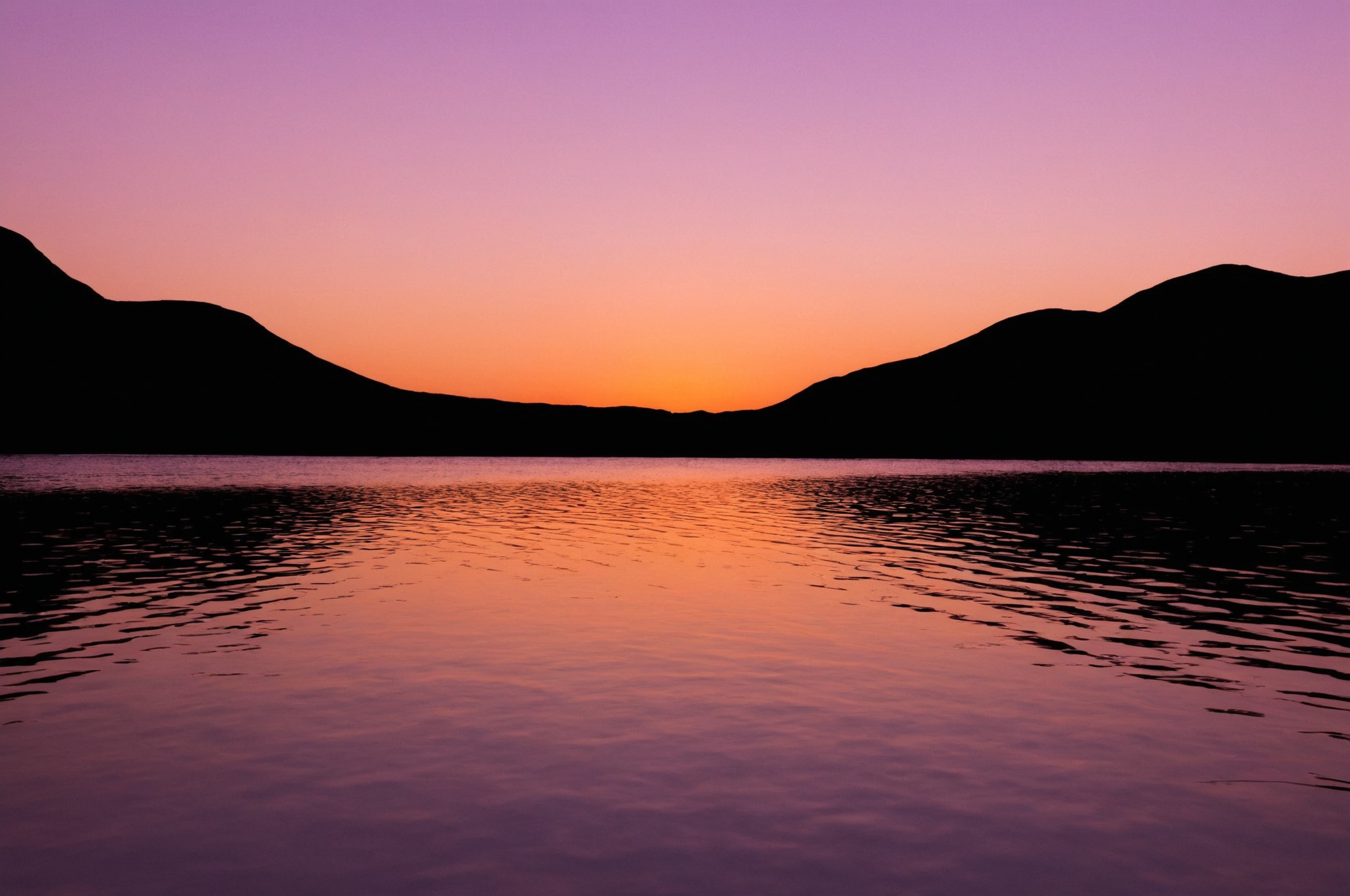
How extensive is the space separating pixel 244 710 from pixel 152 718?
142 cm

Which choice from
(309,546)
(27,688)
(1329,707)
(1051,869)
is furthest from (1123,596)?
(309,546)

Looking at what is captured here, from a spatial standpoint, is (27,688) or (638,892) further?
(27,688)

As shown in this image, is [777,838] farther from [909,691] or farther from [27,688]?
[27,688]

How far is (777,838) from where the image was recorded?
37.0ft

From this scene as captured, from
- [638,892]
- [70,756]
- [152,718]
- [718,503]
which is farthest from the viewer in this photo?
[718,503]

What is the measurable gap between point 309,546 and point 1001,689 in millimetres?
35738

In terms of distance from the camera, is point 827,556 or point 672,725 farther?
point 827,556

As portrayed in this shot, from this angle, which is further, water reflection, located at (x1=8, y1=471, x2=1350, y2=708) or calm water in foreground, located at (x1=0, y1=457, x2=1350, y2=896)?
water reflection, located at (x1=8, y1=471, x2=1350, y2=708)

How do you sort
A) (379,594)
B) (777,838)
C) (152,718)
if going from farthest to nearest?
(379,594) → (152,718) → (777,838)

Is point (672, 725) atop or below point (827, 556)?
below

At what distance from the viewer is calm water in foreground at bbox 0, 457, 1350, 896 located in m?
10.7

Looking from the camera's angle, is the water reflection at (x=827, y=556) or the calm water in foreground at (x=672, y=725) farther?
the water reflection at (x=827, y=556)

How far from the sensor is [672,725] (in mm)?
16031

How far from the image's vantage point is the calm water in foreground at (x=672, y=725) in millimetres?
10656
